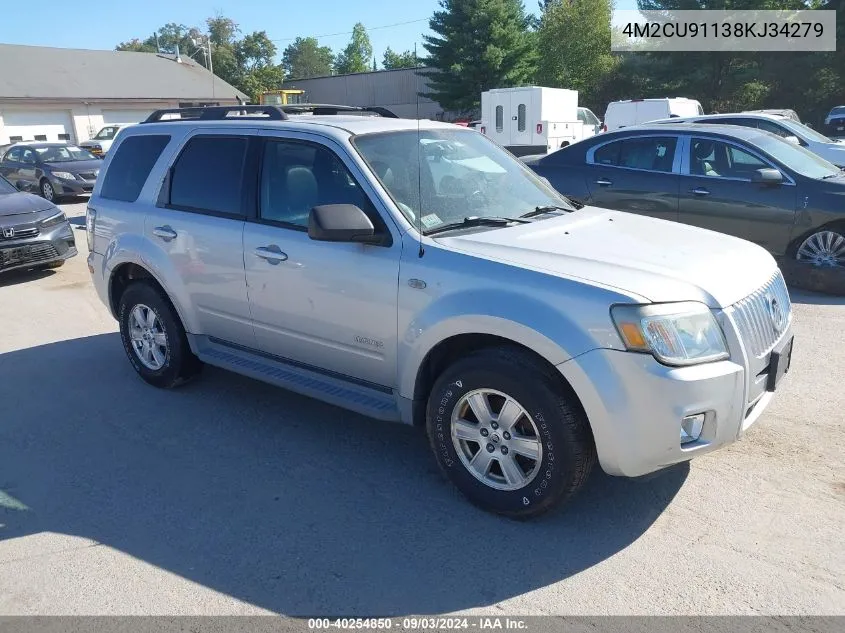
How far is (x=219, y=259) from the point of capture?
460 cm

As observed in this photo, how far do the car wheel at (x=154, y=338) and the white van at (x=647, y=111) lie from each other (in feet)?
61.2

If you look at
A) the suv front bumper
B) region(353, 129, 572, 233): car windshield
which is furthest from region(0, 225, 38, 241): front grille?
the suv front bumper

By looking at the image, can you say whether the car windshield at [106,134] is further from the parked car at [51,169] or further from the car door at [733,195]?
the car door at [733,195]

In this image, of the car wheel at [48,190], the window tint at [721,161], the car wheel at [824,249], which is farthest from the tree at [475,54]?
the car wheel at [824,249]

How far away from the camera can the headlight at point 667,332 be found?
2.98 metres

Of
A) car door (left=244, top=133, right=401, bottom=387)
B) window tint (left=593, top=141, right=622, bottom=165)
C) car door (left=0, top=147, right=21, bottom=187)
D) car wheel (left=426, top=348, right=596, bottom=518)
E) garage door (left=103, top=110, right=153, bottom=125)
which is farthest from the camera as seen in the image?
garage door (left=103, top=110, right=153, bottom=125)

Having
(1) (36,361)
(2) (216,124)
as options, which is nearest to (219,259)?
(2) (216,124)

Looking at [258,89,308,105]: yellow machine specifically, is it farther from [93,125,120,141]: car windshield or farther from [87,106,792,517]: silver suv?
[93,125,120,141]: car windshield

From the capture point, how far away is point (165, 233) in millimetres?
4949

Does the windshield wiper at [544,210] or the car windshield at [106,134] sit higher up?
the windshield wiper at [544,210]

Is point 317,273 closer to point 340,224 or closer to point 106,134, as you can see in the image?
point 340,224

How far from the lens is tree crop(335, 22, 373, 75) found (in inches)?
4087

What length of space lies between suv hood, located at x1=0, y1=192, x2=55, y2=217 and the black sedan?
6.86m

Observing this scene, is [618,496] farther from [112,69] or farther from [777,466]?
[112,69]
